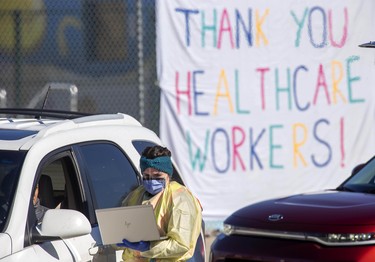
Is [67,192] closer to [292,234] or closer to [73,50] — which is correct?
[292,234]

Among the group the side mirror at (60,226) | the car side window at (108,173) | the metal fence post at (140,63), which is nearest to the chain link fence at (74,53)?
the metal fence post at (140,63)

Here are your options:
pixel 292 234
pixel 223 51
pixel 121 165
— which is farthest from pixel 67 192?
pixel 223 51

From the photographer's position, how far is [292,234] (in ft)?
23.3

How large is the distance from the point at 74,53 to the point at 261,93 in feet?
7.95

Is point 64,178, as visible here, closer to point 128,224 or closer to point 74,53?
point 128,224

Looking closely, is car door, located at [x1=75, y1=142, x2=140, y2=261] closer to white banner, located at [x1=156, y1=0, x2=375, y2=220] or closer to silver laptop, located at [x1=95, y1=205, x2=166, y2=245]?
silver laptop, located at [x1=95, y1=205, x2=166, y2=245]

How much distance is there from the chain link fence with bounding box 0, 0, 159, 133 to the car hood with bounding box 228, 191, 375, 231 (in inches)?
192

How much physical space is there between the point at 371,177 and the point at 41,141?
3.82m

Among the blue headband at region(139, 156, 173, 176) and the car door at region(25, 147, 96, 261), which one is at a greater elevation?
the blue headband at region(139, 156, 173, 176)

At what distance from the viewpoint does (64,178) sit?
5668 mm

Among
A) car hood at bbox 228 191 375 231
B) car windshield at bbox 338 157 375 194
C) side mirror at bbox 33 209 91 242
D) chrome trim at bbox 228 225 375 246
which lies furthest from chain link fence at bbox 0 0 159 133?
side mirror at bbox 33 209 91 242

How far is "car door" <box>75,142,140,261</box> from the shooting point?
5.46 meters

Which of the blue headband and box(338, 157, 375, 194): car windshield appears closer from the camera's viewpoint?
the blue headband

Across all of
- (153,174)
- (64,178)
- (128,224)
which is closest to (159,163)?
(153,174)
